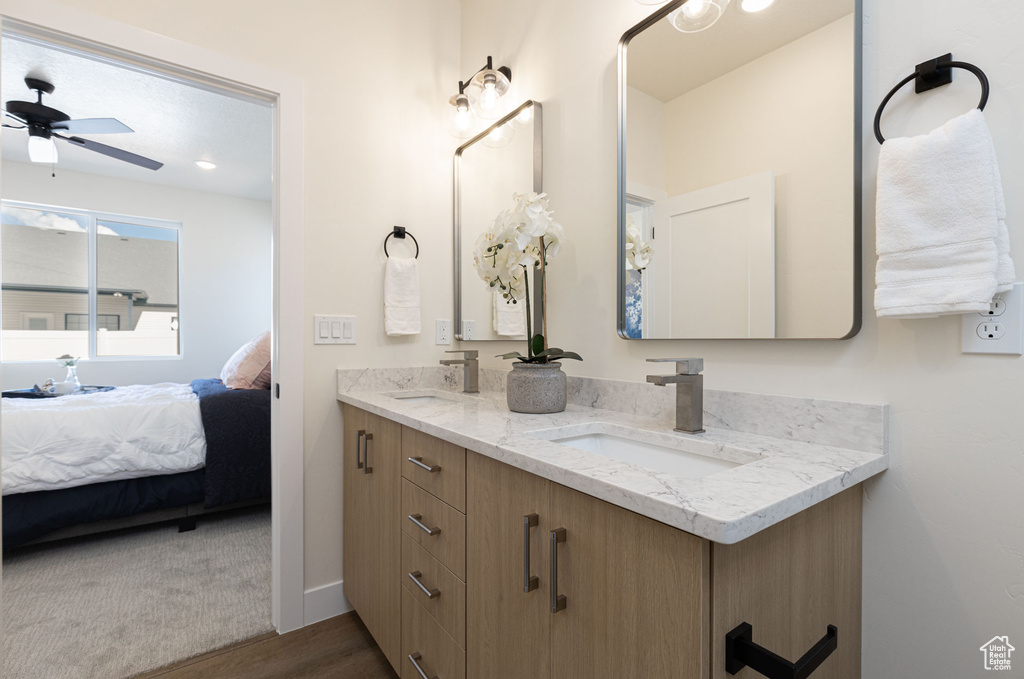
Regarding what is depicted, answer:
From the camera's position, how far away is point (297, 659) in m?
1.60

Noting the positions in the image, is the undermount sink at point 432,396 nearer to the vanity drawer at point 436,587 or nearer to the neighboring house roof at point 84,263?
the vanity drawer at point 436,587

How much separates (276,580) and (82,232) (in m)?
4.74

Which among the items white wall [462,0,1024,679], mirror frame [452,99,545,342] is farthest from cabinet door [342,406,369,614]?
white wall [462,0,1024,679]

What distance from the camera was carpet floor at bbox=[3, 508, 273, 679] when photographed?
5.34 feet

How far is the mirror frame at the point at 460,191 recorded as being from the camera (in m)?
1.73

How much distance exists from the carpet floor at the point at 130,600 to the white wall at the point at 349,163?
459mm

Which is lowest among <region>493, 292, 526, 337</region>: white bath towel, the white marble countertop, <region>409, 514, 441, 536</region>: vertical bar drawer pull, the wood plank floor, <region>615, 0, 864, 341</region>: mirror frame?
the wood plank floor

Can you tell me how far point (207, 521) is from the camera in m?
2.88

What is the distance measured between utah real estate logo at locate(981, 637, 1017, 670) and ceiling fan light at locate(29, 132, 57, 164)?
14.7 ft

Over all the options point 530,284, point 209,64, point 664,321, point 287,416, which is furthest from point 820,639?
point 209,64

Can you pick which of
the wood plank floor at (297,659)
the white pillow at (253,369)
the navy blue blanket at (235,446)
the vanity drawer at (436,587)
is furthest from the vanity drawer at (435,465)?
the white pillow at (253,369)

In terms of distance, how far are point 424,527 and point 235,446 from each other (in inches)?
79.7

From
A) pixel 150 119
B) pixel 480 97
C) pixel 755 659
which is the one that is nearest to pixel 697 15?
pixel 480 97

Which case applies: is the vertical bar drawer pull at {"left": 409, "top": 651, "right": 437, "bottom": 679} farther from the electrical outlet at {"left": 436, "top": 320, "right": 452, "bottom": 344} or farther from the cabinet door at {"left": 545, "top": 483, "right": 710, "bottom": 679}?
the electrical outlet at {"left": 436, "top": 320, "right": 452, "bottom": 344}
